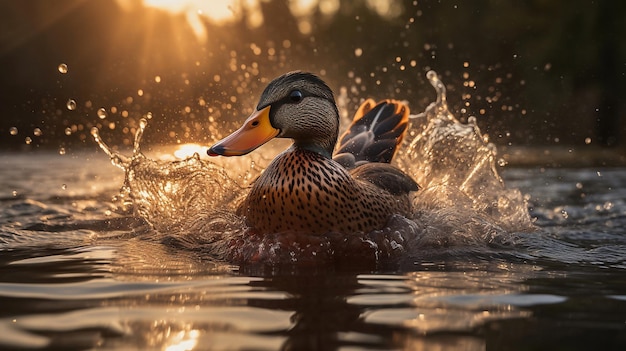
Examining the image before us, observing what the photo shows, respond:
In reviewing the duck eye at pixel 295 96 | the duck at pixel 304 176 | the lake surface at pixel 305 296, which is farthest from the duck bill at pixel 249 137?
the lake surface at pixel 305 296

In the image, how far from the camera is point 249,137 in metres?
4.39

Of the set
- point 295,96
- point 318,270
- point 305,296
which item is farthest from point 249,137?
point 305,296

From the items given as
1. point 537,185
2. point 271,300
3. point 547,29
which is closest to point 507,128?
point 547,29

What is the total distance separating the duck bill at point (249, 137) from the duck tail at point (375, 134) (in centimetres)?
146

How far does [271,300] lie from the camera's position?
3.16 meters

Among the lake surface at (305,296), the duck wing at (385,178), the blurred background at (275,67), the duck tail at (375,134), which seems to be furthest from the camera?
the blurred background at (275,67)

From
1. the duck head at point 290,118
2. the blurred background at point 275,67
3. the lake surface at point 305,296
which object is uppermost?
the blurred background at point 275,67

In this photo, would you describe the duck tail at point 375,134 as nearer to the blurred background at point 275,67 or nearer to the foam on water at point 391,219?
the foam on water at point 391,219

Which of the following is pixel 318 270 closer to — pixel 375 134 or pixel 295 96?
pixel 295 96

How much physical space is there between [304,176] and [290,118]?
0.38m

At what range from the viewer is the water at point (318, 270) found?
2.64 m

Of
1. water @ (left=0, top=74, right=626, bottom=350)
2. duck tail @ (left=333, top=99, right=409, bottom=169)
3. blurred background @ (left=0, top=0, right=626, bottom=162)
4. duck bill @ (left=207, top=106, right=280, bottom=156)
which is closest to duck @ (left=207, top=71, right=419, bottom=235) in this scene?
duck bill @ (left=207, top=106, right=280, bottom=156)

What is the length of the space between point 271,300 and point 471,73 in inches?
798

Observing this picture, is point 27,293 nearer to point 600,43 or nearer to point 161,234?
point 161,234
